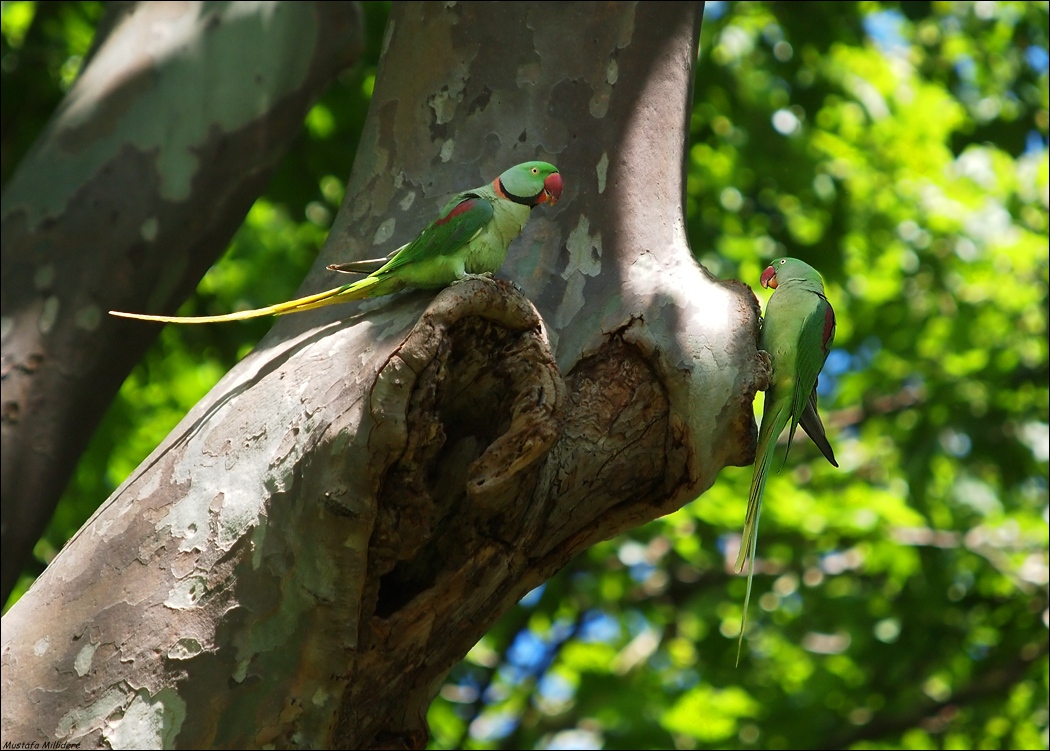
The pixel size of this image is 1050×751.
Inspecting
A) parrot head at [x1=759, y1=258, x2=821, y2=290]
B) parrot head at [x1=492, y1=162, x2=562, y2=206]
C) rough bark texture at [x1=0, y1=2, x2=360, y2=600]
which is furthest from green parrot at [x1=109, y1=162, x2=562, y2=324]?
parrot head at [x1=759, y1=258, x2=821, y2=290]

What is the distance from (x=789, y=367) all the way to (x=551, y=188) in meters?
0.70

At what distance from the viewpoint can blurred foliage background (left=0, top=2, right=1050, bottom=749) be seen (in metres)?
4.74

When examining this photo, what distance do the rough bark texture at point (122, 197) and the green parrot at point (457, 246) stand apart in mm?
623

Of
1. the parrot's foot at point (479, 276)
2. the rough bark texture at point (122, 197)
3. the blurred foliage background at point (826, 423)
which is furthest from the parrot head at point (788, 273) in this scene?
the blurred foliage background at point (826, 423)

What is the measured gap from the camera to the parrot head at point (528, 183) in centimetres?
215

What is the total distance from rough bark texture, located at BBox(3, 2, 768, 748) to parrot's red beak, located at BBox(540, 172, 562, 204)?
0.05m

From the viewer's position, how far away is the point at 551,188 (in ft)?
7.22

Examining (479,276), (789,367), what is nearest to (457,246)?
(479,276)

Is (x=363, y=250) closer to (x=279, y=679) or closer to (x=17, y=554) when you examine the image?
(x=279, y=679)

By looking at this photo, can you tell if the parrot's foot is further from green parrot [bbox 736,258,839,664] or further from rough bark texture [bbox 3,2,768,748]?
green parrot [bbox 736,258,839,664]

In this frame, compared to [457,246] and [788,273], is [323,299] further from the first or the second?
[788,273]

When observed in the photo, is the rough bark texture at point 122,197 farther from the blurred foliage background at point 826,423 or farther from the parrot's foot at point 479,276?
the blurred foliage background at point 826,423

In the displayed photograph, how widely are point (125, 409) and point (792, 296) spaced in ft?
11.0

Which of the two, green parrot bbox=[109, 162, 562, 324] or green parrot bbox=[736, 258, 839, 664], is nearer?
green parrot bbox=[109, 162, 562, 324]
